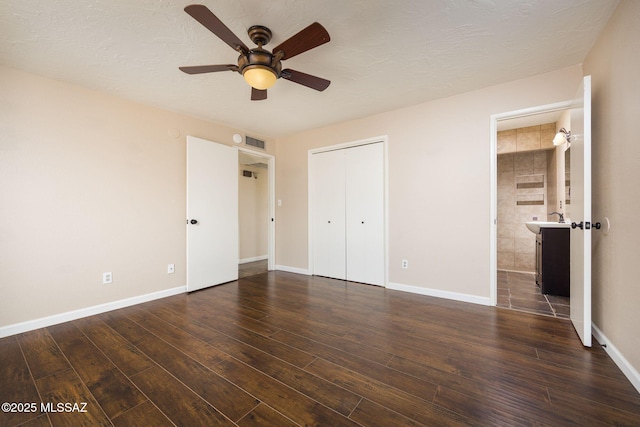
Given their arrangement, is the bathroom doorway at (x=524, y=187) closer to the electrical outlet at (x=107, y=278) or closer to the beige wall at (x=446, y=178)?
the beige wall at (x=446, y=178)

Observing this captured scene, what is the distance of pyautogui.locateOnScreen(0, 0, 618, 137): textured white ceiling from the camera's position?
5.46ft

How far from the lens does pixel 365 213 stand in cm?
375

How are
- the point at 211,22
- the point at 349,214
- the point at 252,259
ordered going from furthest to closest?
the point at 252,259, the point at 349,214, the point at 211,22

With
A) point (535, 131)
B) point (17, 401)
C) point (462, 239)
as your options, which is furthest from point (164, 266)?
point (535, 131)

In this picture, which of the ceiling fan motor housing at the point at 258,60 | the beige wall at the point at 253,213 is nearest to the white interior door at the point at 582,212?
the ceiling fan motor housing at the point at 258,60

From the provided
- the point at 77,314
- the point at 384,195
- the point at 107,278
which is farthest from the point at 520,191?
the point at 77,314

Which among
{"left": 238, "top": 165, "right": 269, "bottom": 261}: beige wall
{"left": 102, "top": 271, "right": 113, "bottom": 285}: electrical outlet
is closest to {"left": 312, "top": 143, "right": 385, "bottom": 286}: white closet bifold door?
{"left": 238, "top": 165, "right": 269, "bottom": 261}: beige wall

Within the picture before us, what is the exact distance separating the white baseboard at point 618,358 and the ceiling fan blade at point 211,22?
3.17 metres

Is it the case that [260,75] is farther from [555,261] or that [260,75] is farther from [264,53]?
[555,261]

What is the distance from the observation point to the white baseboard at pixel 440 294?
2844 millimetres

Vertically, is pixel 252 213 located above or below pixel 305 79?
below

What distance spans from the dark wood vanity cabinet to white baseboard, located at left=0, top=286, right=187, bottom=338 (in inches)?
188

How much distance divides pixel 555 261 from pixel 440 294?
5.01 ft

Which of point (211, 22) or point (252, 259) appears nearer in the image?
point (211, 22)
